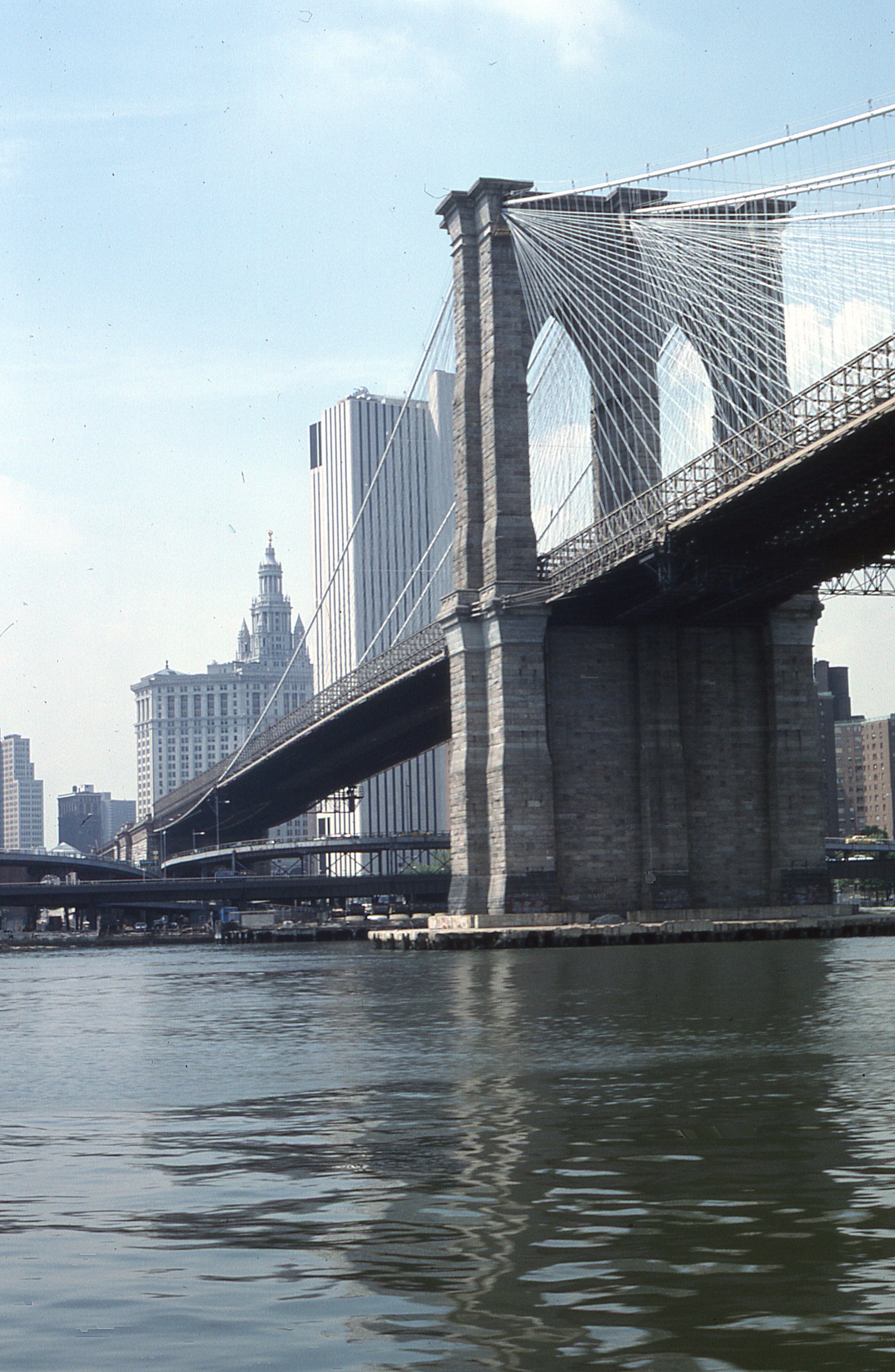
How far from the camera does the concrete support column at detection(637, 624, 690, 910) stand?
223ft

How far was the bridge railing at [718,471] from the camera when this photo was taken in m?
47.5

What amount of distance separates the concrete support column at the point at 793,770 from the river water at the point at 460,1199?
42.0m

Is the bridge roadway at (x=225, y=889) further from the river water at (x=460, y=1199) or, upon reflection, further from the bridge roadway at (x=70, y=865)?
the river water at (x=460, y=1199)

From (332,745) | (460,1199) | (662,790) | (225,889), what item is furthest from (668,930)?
(225,889)

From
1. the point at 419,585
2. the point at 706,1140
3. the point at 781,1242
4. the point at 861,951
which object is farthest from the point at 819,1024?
the point at 419,585

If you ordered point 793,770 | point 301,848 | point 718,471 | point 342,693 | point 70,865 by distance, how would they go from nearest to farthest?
1. point 718,471
2. point 793,770
3. point 342,693
4. point 301,848
5. point 70,865

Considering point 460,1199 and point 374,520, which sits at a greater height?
point 374,520

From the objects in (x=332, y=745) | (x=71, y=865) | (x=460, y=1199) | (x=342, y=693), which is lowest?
(x=460, y=1199)

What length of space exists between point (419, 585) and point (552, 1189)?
523 feet

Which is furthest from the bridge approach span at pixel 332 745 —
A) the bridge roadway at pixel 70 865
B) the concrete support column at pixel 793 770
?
the concrete support column at pixel 793 770

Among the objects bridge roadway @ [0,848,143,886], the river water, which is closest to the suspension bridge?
the river water

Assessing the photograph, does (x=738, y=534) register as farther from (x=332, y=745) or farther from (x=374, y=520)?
(x=374, y=520)

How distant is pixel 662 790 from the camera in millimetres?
68375

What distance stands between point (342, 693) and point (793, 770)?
32168 mm
